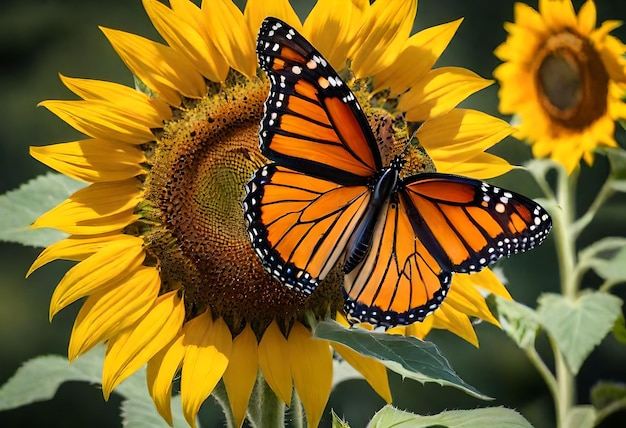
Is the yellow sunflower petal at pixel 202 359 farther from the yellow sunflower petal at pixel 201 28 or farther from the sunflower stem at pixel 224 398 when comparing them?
the yellow sunflower petal at pixel 201 28

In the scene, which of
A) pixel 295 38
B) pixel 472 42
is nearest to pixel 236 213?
pixel 295 38

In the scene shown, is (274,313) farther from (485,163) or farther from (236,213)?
(485,163)

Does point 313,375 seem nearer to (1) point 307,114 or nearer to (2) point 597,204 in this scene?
(1) point 307,114

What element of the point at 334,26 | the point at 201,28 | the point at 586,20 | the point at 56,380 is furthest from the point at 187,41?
the point at 586,20

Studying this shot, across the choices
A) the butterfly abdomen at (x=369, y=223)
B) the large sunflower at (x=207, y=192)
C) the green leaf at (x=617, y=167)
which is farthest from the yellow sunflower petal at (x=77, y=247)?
the green leaf at (x=617, y=167)

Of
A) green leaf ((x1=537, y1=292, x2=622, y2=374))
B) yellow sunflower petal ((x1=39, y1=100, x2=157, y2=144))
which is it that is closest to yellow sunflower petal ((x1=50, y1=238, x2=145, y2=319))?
yellow sunflower petal ((x1=39, y1=100, x2=157, y2=144))
